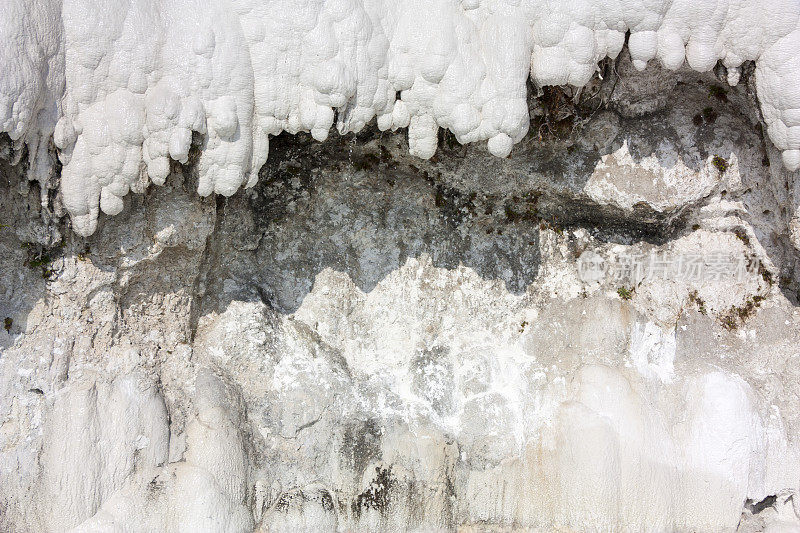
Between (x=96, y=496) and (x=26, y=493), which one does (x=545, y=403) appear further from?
(x=26, y=493)

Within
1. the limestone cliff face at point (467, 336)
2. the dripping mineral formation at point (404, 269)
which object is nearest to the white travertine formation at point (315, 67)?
the dripping mineral formation at point (404, 269)

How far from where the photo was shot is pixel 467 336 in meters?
4.43

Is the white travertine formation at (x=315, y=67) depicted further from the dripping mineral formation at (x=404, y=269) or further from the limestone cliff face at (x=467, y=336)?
the limestone cliff face at (x=467, y=336)

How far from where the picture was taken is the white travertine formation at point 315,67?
3.14 metres

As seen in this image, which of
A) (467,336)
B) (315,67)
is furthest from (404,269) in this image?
(315,67)

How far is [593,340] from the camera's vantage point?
175 inches

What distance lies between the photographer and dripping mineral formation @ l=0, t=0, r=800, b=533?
329 centimetres

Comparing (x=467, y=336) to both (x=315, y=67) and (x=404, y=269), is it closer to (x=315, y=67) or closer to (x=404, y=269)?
(x=404, y=269)

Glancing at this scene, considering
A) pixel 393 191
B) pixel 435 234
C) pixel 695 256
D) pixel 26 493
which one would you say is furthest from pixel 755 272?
pixel 26 493

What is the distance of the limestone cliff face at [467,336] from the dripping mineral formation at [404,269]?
0.06 ft

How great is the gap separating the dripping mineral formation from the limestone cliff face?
18 mm

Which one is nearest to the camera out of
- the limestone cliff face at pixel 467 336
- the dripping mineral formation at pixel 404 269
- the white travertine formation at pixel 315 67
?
the white travertine formation at pixel 315 67

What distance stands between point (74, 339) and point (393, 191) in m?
2.19

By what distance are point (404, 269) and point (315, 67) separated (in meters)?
1.62
